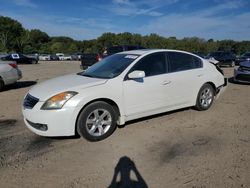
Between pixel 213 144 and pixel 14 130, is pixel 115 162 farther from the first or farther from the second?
pixel 14 130

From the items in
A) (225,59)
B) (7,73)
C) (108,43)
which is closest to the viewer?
(7,73)

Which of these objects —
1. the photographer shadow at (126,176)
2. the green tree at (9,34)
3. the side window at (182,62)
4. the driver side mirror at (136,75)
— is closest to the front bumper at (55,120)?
the photographer shadow at (126,176)

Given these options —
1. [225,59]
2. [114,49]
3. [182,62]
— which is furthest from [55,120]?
[225,59]

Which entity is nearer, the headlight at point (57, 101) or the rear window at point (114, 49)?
the headlight at point (57, 101)

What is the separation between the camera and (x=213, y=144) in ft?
14.9

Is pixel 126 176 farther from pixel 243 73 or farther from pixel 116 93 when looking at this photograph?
pixel 243 73

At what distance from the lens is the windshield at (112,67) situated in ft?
17.1

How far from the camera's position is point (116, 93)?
4848 mm

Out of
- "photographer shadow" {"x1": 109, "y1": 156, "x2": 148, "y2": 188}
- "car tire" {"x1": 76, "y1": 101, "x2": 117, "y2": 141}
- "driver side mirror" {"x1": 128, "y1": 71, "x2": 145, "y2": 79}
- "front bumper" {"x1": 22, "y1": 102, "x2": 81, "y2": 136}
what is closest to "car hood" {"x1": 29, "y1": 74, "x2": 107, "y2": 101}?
"front bumper" {"x1": 22, "y1": 102, "x2": 81, "y2": 136}

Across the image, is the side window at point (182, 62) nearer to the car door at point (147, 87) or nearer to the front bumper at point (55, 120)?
the car door at point (147, 87)

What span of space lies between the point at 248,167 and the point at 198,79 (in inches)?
115

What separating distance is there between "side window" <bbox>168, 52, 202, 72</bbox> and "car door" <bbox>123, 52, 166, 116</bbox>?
222mm

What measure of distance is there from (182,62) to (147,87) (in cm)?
137

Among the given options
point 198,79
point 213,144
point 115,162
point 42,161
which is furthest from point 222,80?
point 42,161
